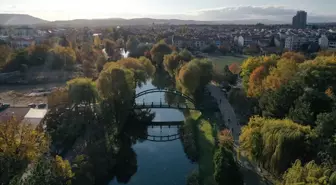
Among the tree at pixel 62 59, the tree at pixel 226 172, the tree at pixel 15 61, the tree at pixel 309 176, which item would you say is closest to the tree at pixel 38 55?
the tree at pixel 15 61

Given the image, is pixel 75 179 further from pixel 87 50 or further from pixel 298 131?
pixel 87 50

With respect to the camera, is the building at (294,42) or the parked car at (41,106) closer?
the parked car at (41,106)

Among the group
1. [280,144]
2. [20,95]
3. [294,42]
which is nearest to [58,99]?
[280,144]

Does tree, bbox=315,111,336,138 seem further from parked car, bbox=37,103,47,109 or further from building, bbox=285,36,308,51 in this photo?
building, bbox=285,36,308,51

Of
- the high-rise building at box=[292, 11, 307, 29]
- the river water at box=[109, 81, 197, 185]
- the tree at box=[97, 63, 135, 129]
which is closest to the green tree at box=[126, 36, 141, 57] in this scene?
the river water at box=[109, 81, 197, 185]

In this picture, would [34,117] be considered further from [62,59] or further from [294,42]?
[294,42]

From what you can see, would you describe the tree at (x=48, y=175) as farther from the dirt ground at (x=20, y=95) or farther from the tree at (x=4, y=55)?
the tree at (x=4, y=55)

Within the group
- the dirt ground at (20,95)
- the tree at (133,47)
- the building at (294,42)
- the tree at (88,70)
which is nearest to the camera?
the dirt ground at (20,95)
